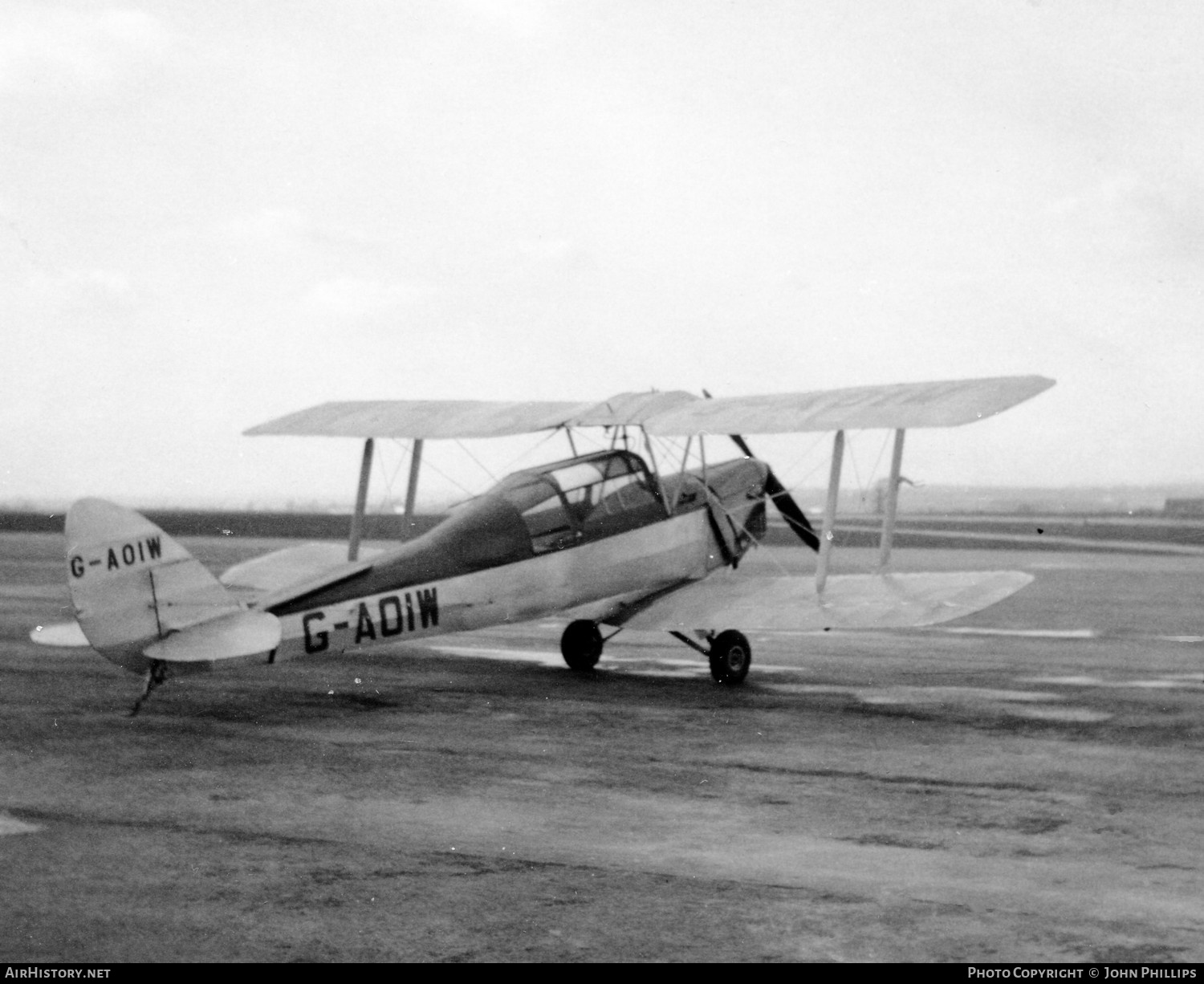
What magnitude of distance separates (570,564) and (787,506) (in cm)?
404

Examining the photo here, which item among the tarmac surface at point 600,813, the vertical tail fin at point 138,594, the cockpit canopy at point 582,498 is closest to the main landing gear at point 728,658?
the tarmac surface at point 600,813

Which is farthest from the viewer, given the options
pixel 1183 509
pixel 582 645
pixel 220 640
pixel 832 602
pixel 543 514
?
pixel 1183 509

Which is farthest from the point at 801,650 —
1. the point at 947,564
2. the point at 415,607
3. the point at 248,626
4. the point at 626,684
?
the point at 947,564

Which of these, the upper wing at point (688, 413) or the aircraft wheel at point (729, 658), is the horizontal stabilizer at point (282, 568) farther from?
the aircraft wheel at point (729, 658)

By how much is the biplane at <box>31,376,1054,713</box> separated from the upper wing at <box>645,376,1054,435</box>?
0.08ft

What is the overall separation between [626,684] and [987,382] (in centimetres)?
437

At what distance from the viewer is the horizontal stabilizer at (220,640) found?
35.1 ft

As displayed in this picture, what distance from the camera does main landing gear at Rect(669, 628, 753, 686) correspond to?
14.2 m

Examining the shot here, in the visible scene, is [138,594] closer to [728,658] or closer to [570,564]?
[570,564]

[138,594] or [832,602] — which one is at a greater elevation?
[832,602]

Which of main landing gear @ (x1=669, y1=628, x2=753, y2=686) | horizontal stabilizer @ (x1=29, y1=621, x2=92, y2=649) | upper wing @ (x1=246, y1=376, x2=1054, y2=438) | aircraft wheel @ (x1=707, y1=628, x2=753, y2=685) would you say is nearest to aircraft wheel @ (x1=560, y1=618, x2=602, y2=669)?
main landing gear @ (x1=669, y1=628, x2=753, y2=686)

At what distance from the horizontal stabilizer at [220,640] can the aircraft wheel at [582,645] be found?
468 centimetres

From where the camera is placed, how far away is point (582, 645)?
1525 cm

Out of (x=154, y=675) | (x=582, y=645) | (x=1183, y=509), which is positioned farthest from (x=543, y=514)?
(x=1183, y=509)
